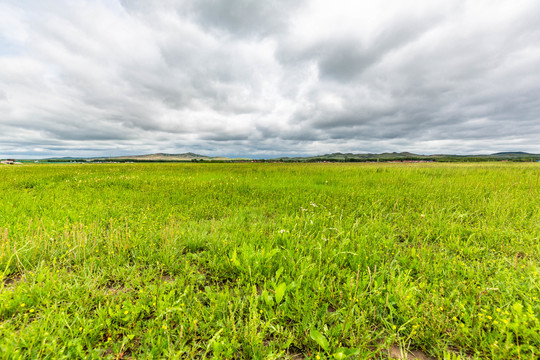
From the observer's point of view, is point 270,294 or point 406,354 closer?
point 406,354

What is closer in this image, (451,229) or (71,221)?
(451,229)

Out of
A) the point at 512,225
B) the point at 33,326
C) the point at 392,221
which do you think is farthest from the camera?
the point at 392,221

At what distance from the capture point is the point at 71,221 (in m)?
4.80

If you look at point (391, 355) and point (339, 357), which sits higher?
point (339, 357)

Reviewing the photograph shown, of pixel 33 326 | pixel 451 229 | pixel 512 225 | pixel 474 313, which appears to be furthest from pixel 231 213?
pixel 512 225

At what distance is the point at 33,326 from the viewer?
1.88m

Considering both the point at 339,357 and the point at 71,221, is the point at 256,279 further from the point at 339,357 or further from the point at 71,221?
the point at 71,221

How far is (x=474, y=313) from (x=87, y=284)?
4.78 meters

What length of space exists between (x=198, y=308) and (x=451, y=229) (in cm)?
535

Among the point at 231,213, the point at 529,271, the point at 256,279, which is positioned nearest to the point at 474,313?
the point at 529,271

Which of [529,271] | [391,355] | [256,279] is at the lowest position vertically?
[391,355]

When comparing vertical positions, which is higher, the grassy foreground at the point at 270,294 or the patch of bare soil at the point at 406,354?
the grassy foreground at the point at 270,294

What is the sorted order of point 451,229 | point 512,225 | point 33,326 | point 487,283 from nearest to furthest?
1. point 33,326
2. point 487,283
3. point 451,229
4. point 512,225

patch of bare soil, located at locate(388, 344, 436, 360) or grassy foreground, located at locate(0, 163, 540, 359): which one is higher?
grassy foreground, located at locate(0, 163, 540, 359)
